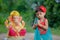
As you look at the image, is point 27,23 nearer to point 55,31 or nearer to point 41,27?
point 55,31

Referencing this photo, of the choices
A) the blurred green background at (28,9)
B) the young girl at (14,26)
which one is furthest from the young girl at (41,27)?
the blurred green background at (28,9)

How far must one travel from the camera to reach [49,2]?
1809 millimetres

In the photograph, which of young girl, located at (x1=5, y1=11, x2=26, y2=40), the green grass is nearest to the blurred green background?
the green grass

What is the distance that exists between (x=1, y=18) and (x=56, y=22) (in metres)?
0.45

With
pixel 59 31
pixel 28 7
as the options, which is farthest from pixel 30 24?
pixel 59 31

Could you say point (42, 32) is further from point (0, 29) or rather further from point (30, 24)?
point (0, 29)

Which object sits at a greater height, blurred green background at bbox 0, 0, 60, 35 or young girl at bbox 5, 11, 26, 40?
blurred green background at bbox 0, 0, 60, 35

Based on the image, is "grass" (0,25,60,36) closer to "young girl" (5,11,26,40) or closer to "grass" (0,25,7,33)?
"grass" (0,25,7,33)

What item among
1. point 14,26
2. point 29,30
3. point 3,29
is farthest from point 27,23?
point 14,26

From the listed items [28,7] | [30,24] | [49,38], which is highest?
[28,7]

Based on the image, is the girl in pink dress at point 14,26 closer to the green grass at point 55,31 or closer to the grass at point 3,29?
the grass at point 3,29

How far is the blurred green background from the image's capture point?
1.76 metres

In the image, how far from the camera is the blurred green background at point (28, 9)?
1.76 metres

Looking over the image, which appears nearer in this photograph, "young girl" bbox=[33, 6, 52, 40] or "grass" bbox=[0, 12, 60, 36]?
"young girl" bbox=[33, 6, 52, 40]
